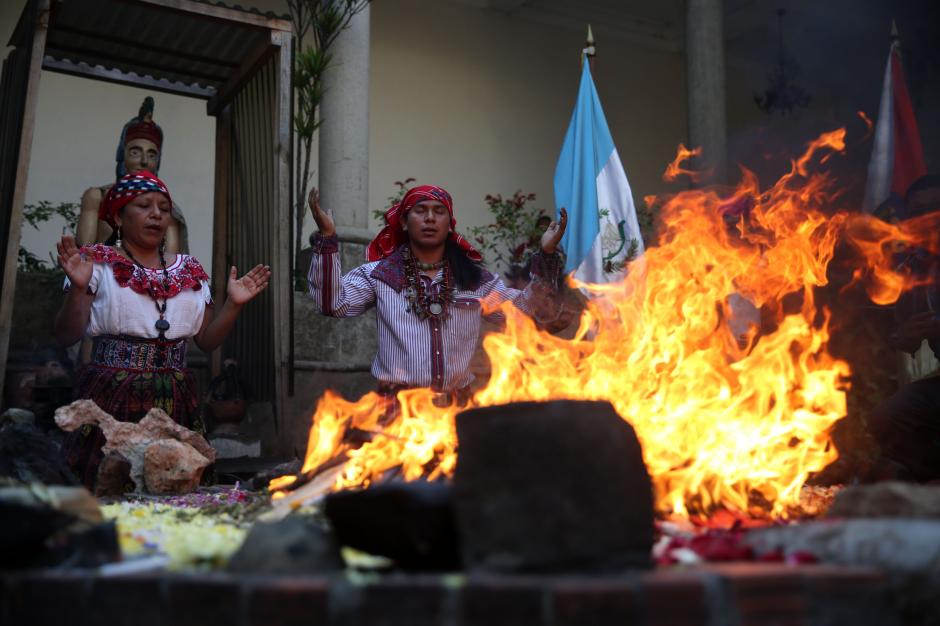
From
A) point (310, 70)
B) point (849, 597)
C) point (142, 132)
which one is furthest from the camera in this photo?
point (310, 70)

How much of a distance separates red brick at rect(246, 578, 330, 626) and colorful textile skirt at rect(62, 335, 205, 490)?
298 centimetres

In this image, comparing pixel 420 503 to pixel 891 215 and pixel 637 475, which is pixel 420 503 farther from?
pixel 891 215

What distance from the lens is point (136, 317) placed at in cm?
470

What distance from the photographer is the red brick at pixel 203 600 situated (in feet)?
6.95

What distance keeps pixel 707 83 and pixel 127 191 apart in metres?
6.84

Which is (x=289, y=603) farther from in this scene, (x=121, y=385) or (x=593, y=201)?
(x=593, y=201)

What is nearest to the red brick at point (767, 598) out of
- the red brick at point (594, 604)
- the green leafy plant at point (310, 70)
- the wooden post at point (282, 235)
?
the red brick at point (594, 604)

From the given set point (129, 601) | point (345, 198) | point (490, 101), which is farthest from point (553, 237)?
point (490, 101)

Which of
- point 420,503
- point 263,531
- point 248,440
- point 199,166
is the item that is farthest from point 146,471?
point 199,166

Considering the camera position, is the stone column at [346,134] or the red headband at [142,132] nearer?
the red headband at [142,132]

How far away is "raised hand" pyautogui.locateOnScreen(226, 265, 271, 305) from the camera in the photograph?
487 centimetres

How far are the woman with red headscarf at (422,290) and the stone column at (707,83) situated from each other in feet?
15.9

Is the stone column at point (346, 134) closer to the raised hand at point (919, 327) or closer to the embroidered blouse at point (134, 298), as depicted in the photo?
the embroidered blouse at point (134, 298)

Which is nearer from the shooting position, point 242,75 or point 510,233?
point 242,75
